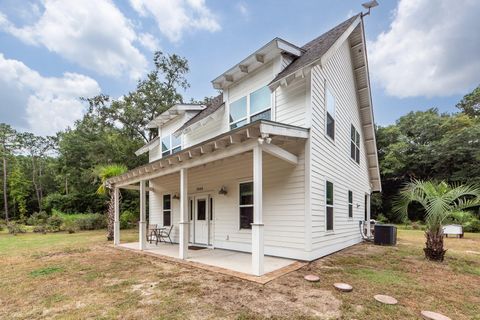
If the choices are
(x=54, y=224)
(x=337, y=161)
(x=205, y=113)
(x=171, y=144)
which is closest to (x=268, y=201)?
(x=337, y=161)

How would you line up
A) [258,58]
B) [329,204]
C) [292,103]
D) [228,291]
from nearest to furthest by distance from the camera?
[228,291], [292,103], [329,204], [258,58]

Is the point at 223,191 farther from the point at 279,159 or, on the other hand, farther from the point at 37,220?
the point at 37,220

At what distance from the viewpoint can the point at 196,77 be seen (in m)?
23.7

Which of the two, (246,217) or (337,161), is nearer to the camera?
(246,217)

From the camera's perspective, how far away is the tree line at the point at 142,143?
2083cm

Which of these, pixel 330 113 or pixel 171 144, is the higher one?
pixel 330 113

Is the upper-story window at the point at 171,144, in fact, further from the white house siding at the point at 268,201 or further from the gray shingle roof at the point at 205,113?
the white house siding at the point at 268,201

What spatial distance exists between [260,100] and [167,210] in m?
6.79

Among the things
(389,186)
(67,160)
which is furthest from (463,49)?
(67,160)

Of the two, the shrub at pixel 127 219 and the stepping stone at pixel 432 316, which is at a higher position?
the stepping stone at pixel 432 316

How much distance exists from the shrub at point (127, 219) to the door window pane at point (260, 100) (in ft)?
51.1

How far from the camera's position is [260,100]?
7.99m

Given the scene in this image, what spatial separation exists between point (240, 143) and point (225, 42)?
35.3 ft

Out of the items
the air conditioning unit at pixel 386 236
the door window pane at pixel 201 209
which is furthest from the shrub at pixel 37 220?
the air conditioning unit at pixel 386 236
